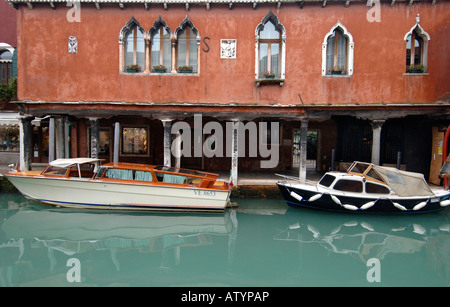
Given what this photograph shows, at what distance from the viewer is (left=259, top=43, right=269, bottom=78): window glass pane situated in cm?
1073

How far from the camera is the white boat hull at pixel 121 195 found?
8.97 m

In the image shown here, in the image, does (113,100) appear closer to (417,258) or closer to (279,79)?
(279,79)

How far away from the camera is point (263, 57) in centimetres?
1073

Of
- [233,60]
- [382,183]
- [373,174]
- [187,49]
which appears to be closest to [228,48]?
[233,60]

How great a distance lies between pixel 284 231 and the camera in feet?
26.3

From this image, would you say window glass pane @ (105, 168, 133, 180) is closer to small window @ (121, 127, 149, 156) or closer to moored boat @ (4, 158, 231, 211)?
moored boat @ (4, 158, 231, 211)

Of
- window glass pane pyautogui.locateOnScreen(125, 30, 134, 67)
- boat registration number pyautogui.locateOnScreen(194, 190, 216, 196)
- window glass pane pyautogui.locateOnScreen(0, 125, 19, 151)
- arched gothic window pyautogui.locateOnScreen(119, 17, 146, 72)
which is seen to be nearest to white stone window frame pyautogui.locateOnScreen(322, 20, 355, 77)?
boat registration number pyautogui.locateOnScreen(194, 190, 216, 196)

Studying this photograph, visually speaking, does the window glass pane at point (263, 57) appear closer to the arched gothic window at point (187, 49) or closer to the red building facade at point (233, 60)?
the red building facade at point (233, 60)

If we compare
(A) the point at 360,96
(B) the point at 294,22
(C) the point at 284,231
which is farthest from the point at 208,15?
(C) the point at 284,231

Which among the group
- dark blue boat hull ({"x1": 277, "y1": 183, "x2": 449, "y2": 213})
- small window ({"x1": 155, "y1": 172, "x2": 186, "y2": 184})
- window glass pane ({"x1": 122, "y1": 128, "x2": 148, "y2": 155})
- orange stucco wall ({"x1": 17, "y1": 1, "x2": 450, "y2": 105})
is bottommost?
dark blue boat hull ({"x1": 277, "y1": 183, "x2": 449, "y2": 213})

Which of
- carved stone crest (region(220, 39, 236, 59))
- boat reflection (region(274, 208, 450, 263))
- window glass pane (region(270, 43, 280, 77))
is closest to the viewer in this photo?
boat reflection (region(274, 208, 450, 263))

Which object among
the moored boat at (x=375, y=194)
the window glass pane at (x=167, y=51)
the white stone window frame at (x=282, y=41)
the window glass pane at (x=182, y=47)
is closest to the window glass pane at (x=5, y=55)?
the window glass pane at (x=167, y=51)

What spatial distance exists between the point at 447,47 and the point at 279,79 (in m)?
5.84

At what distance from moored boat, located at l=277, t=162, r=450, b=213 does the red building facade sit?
5.48 ft
